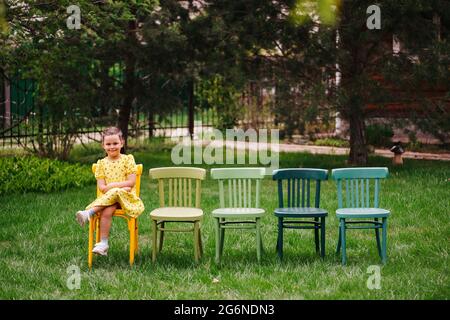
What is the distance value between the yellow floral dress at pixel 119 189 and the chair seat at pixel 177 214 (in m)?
0.16

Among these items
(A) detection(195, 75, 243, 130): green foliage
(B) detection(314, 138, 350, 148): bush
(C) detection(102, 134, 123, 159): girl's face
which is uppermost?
(A) detection(195, 75, 243, 130): green foliage

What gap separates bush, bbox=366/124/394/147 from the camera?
16.2 meters

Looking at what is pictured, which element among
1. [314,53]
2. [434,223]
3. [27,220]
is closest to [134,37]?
[314,53]

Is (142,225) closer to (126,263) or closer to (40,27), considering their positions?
(126,263)

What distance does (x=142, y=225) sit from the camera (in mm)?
8523

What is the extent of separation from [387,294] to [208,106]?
13.2 meters

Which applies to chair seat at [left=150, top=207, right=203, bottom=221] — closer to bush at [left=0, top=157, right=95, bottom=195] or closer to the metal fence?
bush at [left=0, top=157, right=95, bottom=195]

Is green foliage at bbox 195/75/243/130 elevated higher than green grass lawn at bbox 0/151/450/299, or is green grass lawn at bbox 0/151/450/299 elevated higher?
green foliage at bbox 195/75/243/130

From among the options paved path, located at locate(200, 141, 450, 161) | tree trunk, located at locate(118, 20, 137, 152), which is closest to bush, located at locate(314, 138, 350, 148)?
paved path, located at locate(200, 141, 450, 161)

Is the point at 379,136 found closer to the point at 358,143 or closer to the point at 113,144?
the point at 358,143

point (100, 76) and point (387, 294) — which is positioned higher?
point (100, 76)

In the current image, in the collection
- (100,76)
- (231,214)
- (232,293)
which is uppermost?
(100,76)

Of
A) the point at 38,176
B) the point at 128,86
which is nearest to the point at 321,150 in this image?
the point at 128,86

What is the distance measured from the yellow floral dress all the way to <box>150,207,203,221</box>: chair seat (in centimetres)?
16
